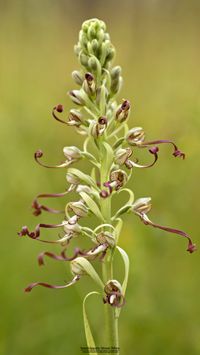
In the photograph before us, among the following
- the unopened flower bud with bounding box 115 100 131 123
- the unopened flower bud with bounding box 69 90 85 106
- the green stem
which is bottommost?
the green stem

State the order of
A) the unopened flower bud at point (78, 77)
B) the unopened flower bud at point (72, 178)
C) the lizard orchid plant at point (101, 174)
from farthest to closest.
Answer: the unopened flower bud at point (78, 77)
the unopened flower bud at point (72, 178)
the lizard orchid plant at point (101, 174)

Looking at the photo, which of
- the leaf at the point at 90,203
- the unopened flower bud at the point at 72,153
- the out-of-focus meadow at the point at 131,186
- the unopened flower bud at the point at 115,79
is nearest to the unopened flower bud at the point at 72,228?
the leaf at the point at 90,203

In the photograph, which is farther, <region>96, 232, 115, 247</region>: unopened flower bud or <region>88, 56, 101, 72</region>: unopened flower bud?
<region>88, 56, 101, 72</region>: unopened flower bud

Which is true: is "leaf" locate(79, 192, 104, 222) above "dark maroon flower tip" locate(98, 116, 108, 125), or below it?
below

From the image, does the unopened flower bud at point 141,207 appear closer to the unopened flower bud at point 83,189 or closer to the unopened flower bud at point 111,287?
the unopened flower bud at point 83,189

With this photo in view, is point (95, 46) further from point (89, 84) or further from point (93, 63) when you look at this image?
point (89, 84)

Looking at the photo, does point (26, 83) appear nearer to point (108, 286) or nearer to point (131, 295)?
point (131, 295)

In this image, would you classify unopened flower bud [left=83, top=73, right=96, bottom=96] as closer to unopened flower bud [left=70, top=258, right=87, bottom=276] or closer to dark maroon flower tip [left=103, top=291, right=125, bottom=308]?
unopened flower bud [left=70, top=258, right=87, bottom=276]

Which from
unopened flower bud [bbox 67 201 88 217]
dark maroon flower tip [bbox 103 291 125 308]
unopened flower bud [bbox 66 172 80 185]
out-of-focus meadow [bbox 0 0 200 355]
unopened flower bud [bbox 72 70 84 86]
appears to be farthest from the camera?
out-of-focus meadow [bbox 0 0 200 355]

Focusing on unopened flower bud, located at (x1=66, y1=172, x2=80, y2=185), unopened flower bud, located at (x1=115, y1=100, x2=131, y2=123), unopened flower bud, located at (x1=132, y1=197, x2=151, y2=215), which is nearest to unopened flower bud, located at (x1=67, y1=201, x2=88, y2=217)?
unopened flower bud, located at (x1=66, y1=172, x2=80, y2=185)
